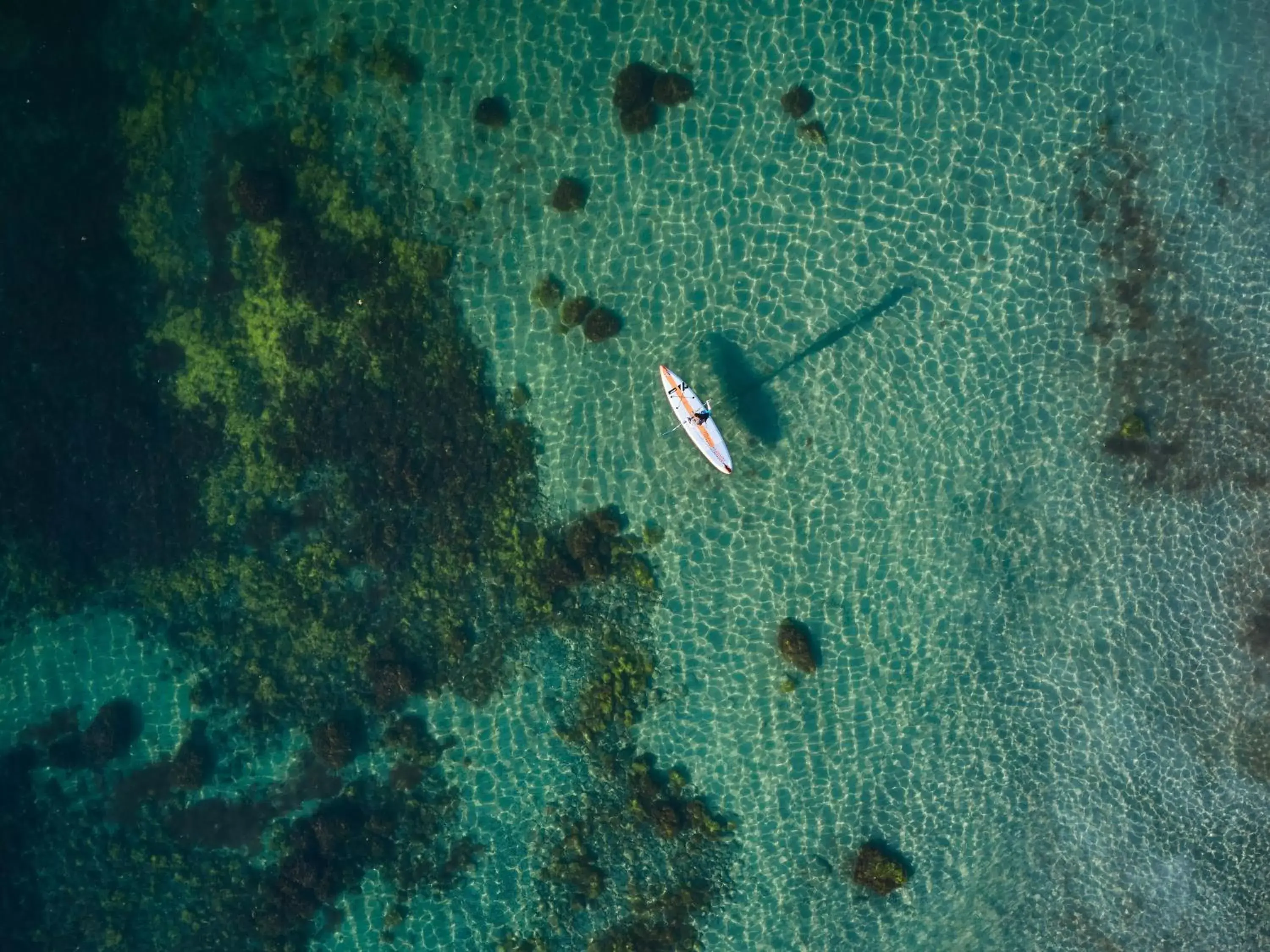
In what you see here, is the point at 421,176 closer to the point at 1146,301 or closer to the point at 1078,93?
the point at 1078,93

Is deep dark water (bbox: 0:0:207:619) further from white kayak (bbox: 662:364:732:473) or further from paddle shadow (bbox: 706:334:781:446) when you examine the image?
paddle shadow (bbox: 706:334:781:446)

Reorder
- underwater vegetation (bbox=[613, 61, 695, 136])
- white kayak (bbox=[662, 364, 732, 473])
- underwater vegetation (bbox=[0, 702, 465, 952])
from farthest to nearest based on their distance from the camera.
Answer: underwater vegetation (bbox=[0, 702, 465, 952])
underwater vegetation (bbox=[613, 61, 695, 136])
white kayak (bbox=[662, 364, 732, 473])

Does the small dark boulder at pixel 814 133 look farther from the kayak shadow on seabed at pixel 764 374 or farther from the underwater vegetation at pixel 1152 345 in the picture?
the underwater vegetation at pixel 1152 345

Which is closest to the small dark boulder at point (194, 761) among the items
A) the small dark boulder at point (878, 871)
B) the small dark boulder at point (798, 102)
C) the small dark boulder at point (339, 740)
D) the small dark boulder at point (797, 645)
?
the small dark boulder at point (339, 740)

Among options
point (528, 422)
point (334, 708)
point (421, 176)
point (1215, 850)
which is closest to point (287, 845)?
point (334, 708)

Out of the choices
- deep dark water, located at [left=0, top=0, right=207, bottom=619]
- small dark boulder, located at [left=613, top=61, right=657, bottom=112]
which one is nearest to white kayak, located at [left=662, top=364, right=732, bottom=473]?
small dark boulder, located at [left=613, top=61, right=657, bottom=112]

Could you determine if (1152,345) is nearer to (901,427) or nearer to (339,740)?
(901,427)
